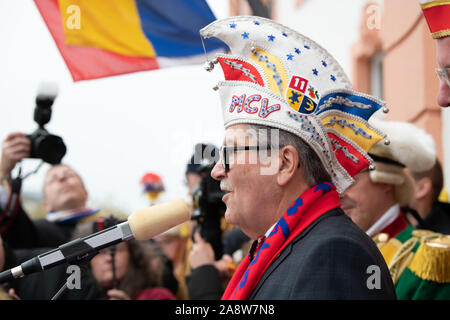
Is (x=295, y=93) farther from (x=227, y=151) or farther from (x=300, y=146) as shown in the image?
(x=227, y=151)

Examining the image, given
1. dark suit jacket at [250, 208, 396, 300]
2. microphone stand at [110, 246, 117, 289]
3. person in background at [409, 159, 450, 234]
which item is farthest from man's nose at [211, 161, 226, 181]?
person in background at [409, 159, 450, 234]

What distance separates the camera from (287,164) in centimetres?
272

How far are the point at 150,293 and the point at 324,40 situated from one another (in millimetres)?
6754

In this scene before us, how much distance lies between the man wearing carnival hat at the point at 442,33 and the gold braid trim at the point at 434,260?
1167 millimetres

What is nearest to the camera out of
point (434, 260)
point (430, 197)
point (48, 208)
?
point (434, 260)

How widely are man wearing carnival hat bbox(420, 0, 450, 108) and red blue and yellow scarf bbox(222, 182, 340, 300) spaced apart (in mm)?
563

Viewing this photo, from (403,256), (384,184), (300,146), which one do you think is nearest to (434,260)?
(403,256)

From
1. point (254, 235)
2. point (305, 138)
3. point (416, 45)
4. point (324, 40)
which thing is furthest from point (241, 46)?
point (324, 40)

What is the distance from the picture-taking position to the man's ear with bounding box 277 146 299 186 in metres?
2.70

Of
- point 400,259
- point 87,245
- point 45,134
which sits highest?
point 45,134

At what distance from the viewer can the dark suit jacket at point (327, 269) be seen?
2.24 m

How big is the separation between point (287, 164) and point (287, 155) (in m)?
0.04

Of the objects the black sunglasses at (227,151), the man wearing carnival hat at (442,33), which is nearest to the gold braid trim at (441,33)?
the man wearing carnival hat at (442,33)

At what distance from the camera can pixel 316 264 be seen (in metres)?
2.30
